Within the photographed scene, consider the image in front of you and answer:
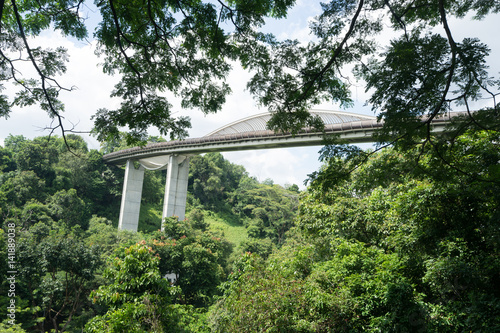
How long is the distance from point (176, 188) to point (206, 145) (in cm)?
463

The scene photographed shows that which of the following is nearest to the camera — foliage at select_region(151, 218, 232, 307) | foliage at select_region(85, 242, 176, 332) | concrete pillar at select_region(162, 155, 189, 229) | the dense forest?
the dense forest

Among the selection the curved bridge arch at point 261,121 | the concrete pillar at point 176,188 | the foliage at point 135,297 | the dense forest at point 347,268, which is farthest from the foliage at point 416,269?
the concrete pillar at point 176,188

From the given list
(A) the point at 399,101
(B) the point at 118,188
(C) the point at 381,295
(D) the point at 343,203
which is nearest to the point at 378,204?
(D) the point at 343,203

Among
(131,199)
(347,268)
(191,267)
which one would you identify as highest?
(131,199)

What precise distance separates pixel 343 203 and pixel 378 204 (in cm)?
95

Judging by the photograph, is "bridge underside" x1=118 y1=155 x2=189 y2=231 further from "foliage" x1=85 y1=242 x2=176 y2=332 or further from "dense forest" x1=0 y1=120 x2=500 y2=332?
"foliage" x1=85 y1=242 x2=176 y2=332

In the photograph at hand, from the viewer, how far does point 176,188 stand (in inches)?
960

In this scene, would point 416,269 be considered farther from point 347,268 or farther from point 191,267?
point 191,267

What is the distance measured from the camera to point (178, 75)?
482 cm

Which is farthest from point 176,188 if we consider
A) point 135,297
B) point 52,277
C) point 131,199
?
point 135,297

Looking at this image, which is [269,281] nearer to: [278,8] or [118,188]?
[278,8]

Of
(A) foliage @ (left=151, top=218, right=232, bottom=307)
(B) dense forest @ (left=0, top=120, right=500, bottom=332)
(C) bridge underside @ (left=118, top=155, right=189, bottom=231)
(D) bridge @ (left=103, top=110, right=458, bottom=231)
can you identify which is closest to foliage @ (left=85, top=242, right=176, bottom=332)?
(B) dense forest @ (left=0, top=120, right=500, bottom=332)

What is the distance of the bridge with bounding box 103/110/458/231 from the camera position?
48.3 feet

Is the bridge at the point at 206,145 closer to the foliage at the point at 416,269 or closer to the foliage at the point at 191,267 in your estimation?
the foliage at the point at 191,267
